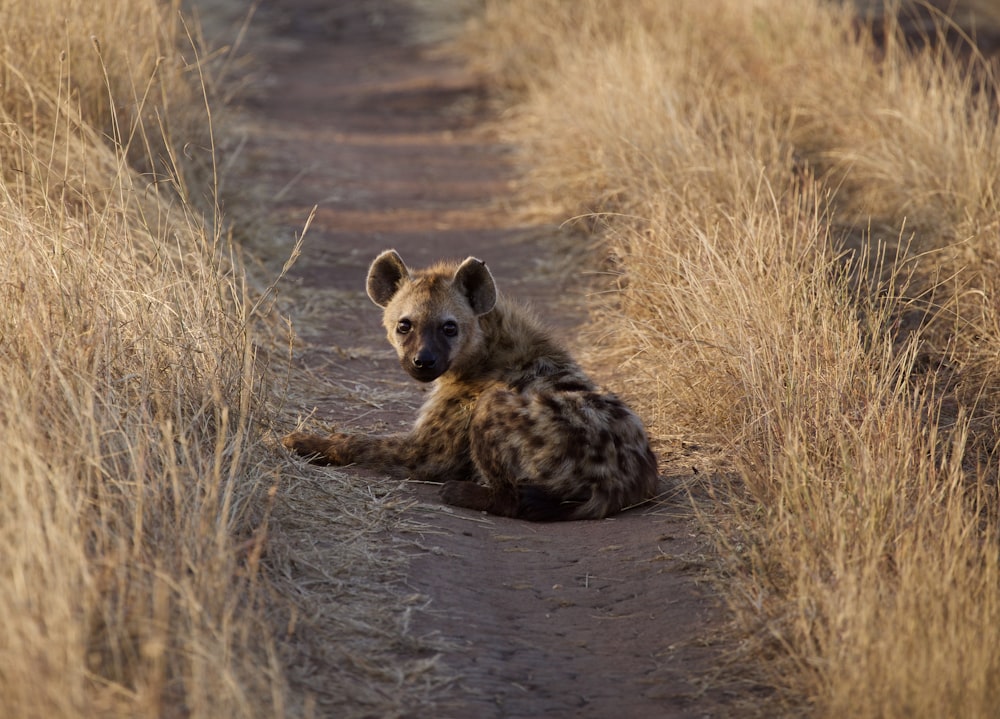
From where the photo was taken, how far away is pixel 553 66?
10914mm

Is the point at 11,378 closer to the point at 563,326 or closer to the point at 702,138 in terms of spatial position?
the point at 563,326

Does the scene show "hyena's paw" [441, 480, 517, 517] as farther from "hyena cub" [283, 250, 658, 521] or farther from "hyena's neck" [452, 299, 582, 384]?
"hyena's neck" [452, 299, 582, 384]

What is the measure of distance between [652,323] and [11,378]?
3.06 m

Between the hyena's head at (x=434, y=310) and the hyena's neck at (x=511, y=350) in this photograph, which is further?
the hyena's neck at (x=511, y=350)

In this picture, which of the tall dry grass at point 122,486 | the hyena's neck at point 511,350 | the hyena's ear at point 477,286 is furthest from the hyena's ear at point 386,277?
the tall dry grass at point 122,486

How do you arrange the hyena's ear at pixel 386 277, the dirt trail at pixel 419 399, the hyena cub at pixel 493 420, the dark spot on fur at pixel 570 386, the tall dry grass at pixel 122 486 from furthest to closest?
the hyena's ear at pixel 386 277
the dark spot on fur at pixel 570 386
the hyena cub at pixel 493 420
the dirt trail at pixel 419 399
the tall dry grass at pixel 122 486

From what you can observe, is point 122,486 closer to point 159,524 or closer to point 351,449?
point 159,524

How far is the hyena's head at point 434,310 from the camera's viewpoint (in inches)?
178

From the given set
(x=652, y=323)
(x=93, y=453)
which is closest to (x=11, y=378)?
(x=93, y=453)

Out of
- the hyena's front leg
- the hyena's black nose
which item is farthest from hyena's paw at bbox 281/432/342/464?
the hyena's black nose

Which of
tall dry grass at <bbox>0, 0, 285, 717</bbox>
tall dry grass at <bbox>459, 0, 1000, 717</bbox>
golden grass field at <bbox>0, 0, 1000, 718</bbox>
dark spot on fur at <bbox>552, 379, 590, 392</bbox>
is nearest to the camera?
tall dry grass at <bbox>0, 0, 285, 717</bbox>

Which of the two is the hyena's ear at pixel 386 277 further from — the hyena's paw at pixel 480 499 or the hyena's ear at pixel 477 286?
the hyena's paw at pixel 480 499

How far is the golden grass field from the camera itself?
2625 mm

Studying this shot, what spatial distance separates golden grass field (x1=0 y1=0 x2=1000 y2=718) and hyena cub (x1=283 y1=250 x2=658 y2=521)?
397 mm
